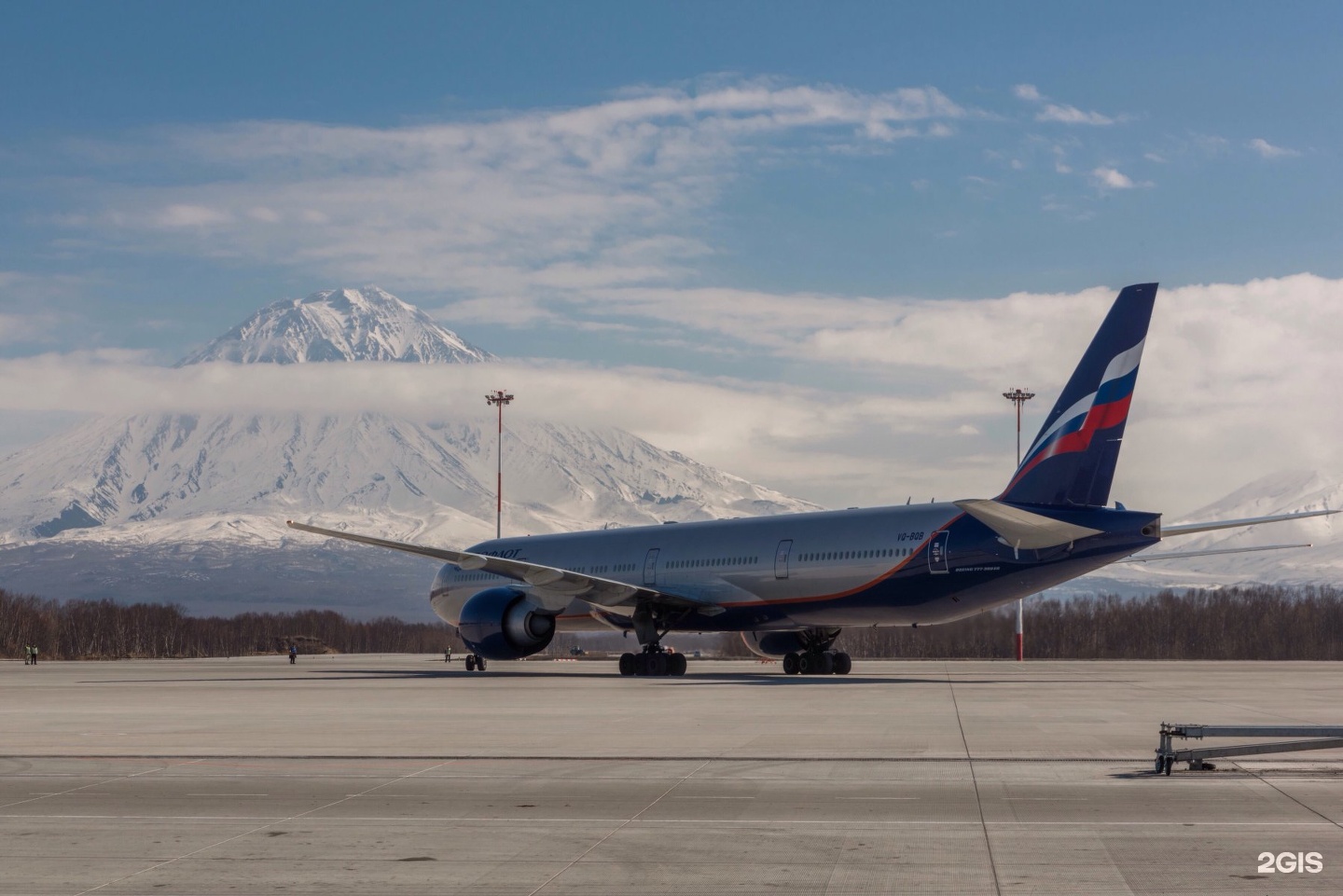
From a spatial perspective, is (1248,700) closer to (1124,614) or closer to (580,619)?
(580,619)

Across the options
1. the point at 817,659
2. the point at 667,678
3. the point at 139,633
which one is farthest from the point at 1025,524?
the point at 139,633

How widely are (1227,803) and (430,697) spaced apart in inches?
775

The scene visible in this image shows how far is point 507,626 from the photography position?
42.7m

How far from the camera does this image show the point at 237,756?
663 inches

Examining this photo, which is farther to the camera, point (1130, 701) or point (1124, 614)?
point (1124, 614)

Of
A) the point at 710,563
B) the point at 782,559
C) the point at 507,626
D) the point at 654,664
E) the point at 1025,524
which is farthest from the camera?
the point at 507,626

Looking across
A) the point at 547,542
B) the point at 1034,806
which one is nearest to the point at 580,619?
the point at 547,542

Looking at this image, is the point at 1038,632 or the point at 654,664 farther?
the point at 1038,632

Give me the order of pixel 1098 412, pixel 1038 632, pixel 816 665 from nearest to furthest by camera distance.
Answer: pixel 1098 412, pixel 816 665, pixel 1038 632

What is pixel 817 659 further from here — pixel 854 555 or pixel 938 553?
pixel 938 553

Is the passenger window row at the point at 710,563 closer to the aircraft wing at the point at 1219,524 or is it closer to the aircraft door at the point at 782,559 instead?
the aircraft door at the point at 782,559

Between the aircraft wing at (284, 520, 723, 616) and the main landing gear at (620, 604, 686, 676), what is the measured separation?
607 mm

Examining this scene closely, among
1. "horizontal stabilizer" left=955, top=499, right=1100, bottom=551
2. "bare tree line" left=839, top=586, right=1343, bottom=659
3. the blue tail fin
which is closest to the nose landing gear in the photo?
"horizontal stabilizer" left=955, top=499, right=1100, bottom=551

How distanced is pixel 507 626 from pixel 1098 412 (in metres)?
18.5
